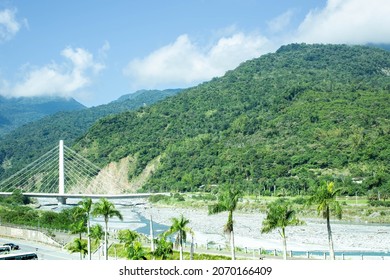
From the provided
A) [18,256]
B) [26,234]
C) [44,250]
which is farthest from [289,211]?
[26,234]

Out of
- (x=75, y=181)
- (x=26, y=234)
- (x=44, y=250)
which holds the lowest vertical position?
(x=44, y=250)

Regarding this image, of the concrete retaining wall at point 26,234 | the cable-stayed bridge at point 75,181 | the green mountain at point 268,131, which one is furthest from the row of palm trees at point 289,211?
the cable-stayed bridge at point 75,181

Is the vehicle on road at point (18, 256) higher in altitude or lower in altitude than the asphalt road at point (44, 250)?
higher

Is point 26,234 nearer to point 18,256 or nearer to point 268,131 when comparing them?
point 18,256

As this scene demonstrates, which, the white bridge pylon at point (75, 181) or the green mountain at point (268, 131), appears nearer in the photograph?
the green mountain at point (268, 131)

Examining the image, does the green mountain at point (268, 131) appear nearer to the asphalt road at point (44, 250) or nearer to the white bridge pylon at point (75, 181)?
the white bridge pylon at point (75, 181)
